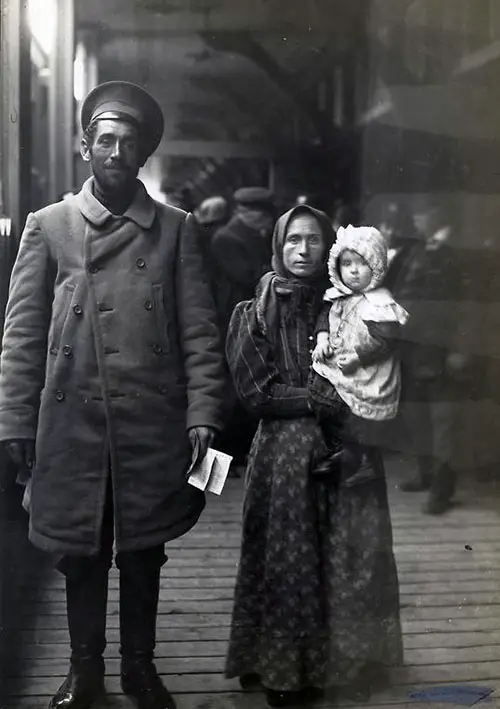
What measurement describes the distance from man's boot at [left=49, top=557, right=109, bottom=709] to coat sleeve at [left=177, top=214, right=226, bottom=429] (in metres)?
0.50

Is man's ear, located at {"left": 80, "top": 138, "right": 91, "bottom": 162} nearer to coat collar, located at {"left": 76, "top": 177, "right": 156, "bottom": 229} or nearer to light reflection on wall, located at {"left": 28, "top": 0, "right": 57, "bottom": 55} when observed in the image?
coat collar, located at {"left": 76, "top": 177, "right": 156, "bottom": 229}

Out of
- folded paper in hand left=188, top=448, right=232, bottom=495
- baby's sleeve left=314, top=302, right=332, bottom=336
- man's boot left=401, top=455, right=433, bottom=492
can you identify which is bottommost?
man's boot left=401, top=455, right=433, bottom=492

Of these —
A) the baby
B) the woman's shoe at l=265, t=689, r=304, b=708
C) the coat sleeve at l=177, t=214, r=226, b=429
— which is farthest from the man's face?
the woman's shoe at l=265, t=689, r=304, b=708

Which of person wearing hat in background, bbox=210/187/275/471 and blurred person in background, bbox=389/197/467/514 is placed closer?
person wearing hat in background, bbox=210/187/275/471

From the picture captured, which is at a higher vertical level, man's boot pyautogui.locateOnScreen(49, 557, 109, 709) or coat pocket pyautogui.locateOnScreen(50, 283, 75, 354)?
coat pocket pyautogui.locateOnScreen(50, 283, 75, 354)

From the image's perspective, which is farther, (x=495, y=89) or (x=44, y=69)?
(x=495, y=89)

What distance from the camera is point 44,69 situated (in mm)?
2207

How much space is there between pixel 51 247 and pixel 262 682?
49.6 inches

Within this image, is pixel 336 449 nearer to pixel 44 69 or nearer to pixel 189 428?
pixel 189 428

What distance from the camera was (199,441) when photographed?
7.27 feet

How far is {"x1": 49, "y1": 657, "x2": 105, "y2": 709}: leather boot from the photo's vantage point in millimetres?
2271

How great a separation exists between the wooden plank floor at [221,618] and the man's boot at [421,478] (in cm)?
2

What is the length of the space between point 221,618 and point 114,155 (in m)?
1.23

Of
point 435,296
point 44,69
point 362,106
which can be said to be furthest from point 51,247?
point 435,296
